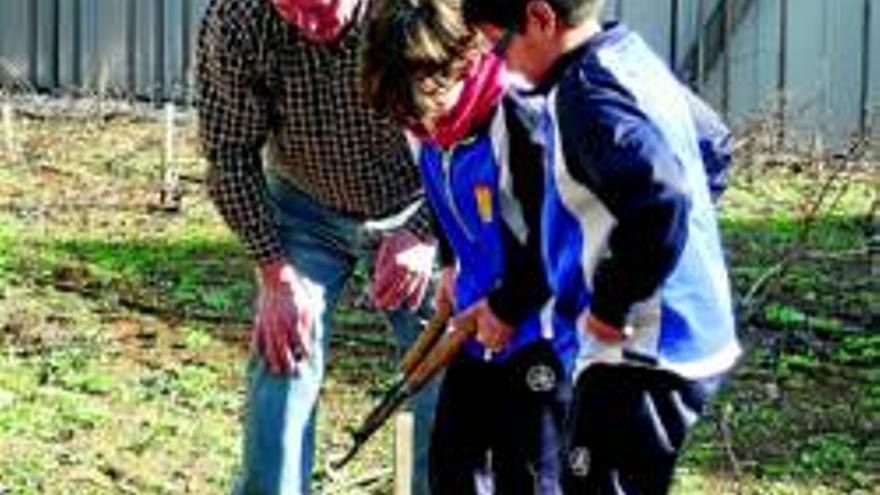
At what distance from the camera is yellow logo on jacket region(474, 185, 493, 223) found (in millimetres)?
4094

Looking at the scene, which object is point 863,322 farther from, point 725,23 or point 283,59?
point 725,23

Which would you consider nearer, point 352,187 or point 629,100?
point 629,100

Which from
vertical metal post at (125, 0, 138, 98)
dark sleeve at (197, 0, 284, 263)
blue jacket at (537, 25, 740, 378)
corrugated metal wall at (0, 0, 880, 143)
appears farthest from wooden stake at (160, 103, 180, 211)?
blue jacket at (537, 25, 740, 378)

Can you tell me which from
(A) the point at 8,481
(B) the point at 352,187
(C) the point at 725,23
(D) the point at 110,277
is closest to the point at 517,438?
(B) the point at 352,187

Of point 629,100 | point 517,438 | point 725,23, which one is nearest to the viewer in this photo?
point 629,100

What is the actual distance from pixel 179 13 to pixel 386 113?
35.4 feet

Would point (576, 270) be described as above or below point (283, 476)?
above

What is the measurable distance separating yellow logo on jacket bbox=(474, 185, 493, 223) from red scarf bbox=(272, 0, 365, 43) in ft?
1.84

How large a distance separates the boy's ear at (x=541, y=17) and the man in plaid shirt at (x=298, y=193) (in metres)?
0.75

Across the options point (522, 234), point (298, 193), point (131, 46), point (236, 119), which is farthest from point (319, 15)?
point (131, 46)

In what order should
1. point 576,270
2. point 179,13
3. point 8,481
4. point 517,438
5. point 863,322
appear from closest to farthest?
point 576,270, point 517,438, point 8,481, point 863,322, point 179,13

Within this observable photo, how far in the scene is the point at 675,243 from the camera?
3.62 m

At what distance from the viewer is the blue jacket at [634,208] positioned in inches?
141

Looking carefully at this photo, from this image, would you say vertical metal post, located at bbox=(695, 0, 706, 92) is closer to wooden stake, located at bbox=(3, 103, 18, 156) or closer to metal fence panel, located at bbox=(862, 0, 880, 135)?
metal fence panel, located at bbox=(862, 0, 880, 135)
